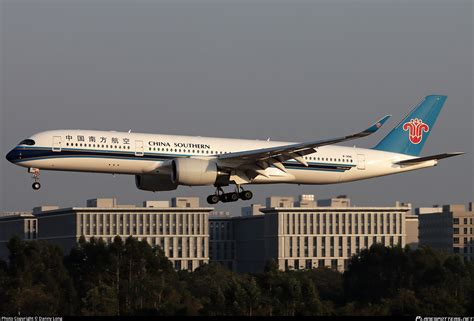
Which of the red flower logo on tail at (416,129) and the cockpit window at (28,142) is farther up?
the red flower logo on tail at (416,129)

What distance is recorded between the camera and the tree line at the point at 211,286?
8662 cm

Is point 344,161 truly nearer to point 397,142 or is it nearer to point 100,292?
point 397,142

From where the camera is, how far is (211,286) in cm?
11100

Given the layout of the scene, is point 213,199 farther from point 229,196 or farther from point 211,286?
point 211,286

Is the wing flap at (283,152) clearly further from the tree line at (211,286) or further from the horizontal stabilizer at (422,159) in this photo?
the tree line at (211,286)

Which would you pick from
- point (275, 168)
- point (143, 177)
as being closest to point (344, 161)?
point (275, 168)

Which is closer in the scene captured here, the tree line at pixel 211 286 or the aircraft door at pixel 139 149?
the aircraft door at pixel 139 149

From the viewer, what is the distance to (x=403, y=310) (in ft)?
300

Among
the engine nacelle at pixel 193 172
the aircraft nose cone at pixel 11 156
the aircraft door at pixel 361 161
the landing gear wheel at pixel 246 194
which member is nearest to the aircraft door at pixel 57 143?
the aircraft nose cone at pixel 11 156

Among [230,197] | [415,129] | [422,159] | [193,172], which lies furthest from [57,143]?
[415,129]

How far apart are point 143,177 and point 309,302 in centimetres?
1949

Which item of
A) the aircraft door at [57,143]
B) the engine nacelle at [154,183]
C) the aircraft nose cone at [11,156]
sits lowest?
the engine nacelle at [154,183]

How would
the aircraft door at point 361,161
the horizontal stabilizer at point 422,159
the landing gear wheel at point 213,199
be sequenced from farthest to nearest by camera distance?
the aircraft door at point 361,161, the landing gear wheel at point 213,199, the horizontal stabilizer at point 422,159

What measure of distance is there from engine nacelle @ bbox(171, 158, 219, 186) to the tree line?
46.4ft
